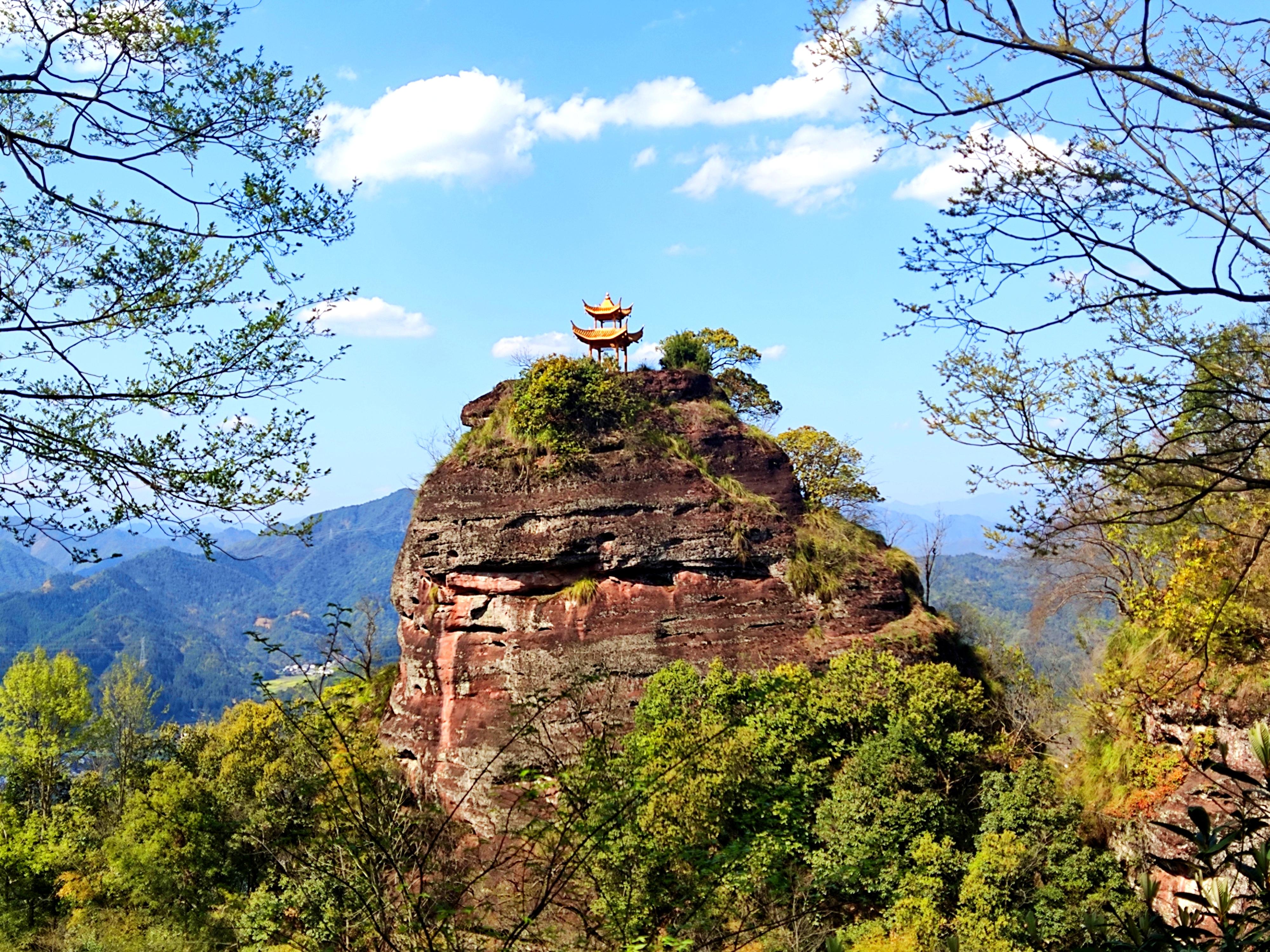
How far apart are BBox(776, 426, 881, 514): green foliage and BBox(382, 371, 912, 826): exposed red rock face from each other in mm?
909

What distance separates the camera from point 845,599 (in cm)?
1756

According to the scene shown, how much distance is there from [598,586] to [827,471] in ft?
20.3

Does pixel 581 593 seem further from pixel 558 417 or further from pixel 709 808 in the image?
pixel 709 808

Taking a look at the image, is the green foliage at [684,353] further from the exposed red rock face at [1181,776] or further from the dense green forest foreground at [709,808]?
the exposed red rock face at [1181,776]

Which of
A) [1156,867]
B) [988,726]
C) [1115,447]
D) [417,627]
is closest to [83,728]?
[417,627]

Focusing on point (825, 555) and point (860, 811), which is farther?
point (825, 555)

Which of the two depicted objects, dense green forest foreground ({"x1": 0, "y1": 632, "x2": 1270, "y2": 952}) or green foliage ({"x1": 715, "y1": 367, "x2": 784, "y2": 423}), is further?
green foliage ({"x1": 715, "y1": 367, "x2": 784, "y2": 423})

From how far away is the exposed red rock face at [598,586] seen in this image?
17.5 m

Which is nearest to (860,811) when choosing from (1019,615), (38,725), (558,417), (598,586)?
(598,586)

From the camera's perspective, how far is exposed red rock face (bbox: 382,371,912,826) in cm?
1748

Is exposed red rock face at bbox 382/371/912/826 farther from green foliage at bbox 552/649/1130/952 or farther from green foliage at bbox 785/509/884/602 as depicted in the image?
green foliage at bbox 552/649/1130/952

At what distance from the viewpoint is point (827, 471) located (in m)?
20.5

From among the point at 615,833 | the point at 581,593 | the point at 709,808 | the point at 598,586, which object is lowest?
the point at 709,808

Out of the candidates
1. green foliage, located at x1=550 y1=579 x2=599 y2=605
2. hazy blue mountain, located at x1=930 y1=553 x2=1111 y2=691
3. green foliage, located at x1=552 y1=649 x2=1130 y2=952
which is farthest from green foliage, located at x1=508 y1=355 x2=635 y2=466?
hazy blue mountain, located at x1=930 y1=553 x2=1111 y2=691
